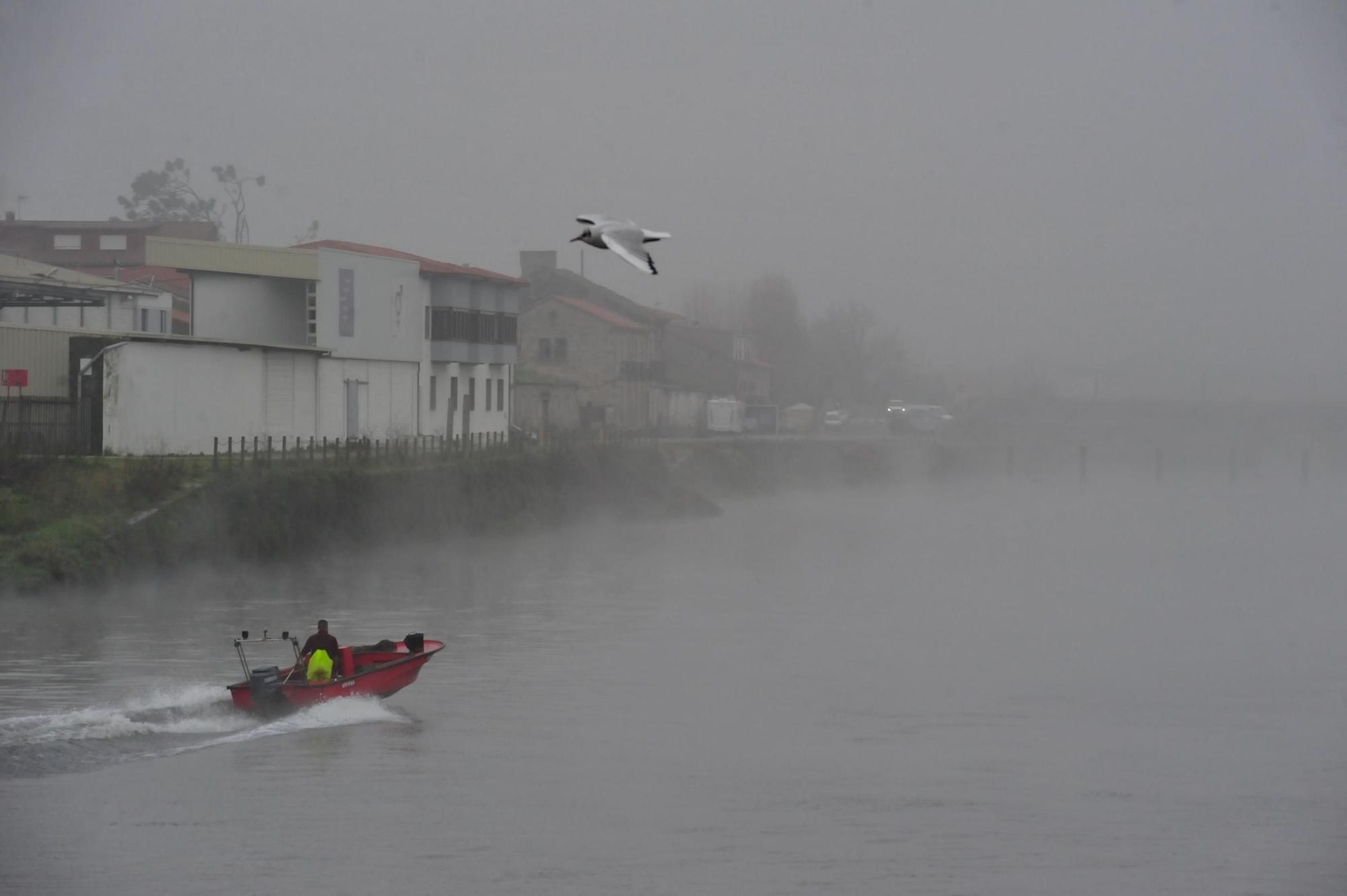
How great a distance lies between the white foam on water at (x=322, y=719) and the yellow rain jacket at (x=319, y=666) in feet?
1.39

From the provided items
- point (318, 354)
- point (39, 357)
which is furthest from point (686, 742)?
point (318, 354)

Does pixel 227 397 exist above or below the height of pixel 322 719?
above

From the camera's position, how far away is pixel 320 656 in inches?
890

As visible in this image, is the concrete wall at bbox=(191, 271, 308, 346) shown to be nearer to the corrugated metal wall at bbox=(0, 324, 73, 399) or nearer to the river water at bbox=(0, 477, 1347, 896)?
the corrugated metal wall at bbox=(0, 324, 73, 399)

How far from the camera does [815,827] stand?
737 inches

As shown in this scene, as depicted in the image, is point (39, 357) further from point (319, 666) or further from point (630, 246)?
point (630, 246)

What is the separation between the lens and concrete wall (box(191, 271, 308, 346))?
51281 mm

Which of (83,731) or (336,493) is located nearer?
(83,731)

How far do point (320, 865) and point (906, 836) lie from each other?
683 cm

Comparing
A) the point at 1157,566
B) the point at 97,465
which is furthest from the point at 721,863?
the point at 1157,566

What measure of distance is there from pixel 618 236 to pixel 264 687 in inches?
459

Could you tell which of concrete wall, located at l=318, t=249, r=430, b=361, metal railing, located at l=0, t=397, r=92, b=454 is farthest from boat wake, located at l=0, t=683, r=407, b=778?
concrete wall, located at l=318, t=249, r=430, b=361

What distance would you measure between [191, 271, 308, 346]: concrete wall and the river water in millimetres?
12807

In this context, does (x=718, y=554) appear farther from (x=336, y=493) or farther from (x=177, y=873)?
(x=177, y=873)
